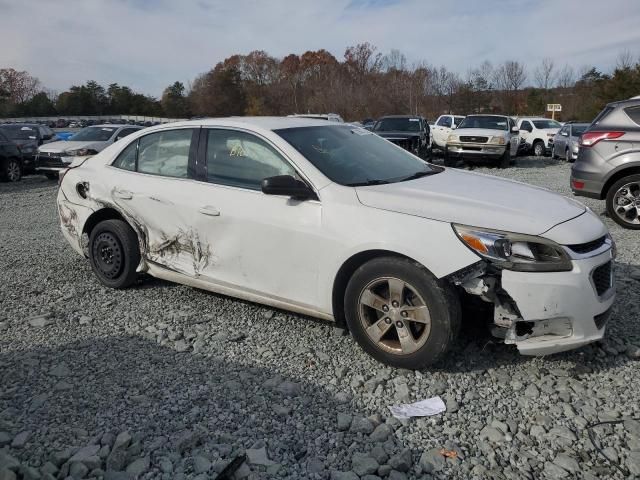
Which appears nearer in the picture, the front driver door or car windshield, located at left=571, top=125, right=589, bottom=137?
the front driver door

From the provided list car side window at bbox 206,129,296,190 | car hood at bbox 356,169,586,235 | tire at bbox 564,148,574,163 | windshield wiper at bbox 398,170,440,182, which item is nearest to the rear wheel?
tire at bbox 564,148,574,163

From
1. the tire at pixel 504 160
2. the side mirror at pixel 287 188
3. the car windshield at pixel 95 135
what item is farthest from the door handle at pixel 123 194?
the tire at pixel 504 160

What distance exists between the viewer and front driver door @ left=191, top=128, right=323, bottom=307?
382 cm

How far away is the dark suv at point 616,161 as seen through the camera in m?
7.54

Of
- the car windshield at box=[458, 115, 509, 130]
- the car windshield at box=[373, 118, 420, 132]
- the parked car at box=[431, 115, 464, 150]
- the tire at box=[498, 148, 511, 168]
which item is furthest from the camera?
the parked car at box=[431, 115, 464, 150]

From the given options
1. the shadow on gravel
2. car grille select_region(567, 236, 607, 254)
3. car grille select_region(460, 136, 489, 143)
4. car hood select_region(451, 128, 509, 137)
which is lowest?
the shadow on gravel

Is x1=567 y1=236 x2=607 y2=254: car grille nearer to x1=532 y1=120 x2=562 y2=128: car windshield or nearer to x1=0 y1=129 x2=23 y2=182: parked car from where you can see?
x1=0 y1=129 x2=23 y2=182: parked car

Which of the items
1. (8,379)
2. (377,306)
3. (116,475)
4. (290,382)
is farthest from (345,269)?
(8,379)

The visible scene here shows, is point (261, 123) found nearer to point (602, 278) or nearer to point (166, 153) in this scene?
point (166, 153)

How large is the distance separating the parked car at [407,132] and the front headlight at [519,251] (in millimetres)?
13773

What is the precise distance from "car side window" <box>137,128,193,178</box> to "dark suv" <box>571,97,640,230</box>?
19.4 ft

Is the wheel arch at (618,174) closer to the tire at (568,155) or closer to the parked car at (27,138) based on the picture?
the tire at (568,155)

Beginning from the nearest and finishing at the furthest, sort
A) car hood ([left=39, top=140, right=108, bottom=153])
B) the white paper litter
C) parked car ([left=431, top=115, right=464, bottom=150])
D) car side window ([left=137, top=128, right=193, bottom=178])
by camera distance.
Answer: the white paper litter < car side window ([left=137, top=128, right=193, bottom=178]) < car hood ([left=39, top=140, right=108, bottom=153]) < parked car ([left=431, top=115, right=464, bottom=150])

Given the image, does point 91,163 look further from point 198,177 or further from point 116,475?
point 116,475
